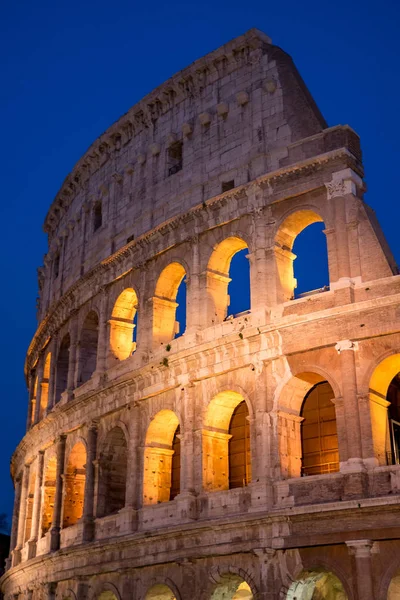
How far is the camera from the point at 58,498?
956 inches

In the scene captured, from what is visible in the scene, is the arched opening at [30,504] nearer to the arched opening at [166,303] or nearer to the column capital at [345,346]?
the arched opening at [166,303]

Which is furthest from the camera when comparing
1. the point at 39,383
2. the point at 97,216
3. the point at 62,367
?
the point at 39,383

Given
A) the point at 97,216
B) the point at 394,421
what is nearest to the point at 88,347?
the point at 97,216

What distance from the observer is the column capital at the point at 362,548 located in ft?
50.8

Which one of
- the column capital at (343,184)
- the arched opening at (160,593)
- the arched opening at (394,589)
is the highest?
the column capital at (343,184)

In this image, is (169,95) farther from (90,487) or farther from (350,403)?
Result: (350,403)

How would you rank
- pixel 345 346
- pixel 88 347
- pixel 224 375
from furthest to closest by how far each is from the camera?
1. pixel 88 347
2. pixel 224 375
3. pixel 345 346

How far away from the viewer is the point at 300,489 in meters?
16.9

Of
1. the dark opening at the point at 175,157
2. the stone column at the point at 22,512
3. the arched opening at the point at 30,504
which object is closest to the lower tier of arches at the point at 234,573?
the arched opening at the point at 30,504

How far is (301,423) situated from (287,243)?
4355mm

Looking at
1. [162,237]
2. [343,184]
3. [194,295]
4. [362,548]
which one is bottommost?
[362,548]

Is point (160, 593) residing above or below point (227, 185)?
below

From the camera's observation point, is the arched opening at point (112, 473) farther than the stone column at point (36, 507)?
No

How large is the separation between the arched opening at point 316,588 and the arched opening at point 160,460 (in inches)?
175
